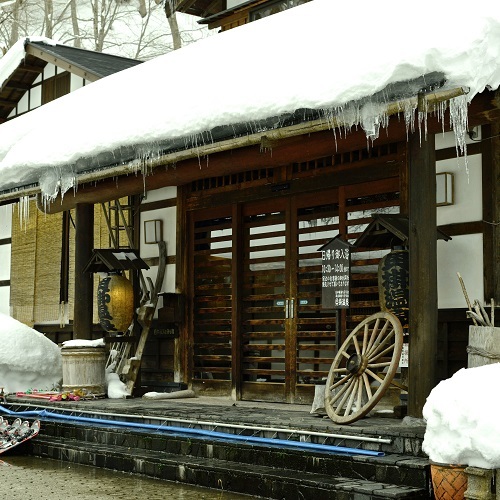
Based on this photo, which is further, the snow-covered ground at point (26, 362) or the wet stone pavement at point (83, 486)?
the snow-covered ground at point (26, 362)

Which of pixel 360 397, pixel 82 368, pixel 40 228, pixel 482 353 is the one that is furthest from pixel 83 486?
pixel 40 228

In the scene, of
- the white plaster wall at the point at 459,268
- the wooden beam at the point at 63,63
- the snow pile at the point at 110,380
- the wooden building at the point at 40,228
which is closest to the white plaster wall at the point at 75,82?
the wooden building at the point at 40,228

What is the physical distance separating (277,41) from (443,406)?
14.6 feet

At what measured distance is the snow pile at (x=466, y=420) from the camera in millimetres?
5418

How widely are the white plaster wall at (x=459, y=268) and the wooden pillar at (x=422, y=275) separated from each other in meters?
1.33

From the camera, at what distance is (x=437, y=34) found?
21.7 ft

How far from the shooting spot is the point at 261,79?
26.6ft

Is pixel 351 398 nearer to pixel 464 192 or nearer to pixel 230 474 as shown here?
pixel 230 474

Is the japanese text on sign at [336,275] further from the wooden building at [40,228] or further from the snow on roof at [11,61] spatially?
the snow on roof at [11,61]

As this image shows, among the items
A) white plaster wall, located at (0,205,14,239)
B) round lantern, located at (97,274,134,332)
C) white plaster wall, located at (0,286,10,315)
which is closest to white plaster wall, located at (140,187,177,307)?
round lantern, located at (97,274,134,332)

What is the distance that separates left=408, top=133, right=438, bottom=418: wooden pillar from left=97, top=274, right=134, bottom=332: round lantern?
189 inches

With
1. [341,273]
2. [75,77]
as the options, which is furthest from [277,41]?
[75,77]

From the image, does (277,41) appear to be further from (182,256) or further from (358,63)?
(182,256)

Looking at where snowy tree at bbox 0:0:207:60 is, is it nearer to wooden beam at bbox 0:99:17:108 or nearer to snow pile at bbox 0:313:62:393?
wooden beam at bbox 0:99:17:108
